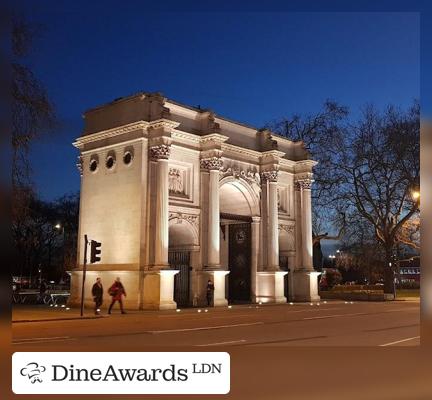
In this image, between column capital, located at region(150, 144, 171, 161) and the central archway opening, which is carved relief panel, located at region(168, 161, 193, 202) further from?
the central archway opening

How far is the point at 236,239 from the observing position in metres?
39.3

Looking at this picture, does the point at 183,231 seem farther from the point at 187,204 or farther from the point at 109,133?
the point at 109,133

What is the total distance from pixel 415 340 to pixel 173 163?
20.6m

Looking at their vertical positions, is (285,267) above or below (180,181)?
below

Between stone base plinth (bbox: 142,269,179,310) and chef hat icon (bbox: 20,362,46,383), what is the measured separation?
2161cm

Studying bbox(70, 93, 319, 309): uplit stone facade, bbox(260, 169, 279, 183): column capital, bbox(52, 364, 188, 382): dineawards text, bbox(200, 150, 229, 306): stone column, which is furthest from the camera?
bbox(260, 169, 279, 183): column capital

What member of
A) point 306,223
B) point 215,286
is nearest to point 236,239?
point 306,223

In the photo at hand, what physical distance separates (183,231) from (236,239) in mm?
6016

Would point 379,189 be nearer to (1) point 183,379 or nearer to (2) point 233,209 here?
(2) point 233,209

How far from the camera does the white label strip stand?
25.2ft

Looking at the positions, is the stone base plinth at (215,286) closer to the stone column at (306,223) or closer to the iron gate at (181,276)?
the iron gate at (181,276)

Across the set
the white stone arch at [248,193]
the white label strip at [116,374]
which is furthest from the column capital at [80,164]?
the white label strip at [116,374]

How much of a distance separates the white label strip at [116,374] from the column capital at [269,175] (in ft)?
104

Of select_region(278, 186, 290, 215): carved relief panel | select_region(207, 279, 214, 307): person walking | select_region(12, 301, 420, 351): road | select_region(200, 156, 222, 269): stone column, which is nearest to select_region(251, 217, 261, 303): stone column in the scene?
select_region(278, 186, 290, 215): carved relief panel
